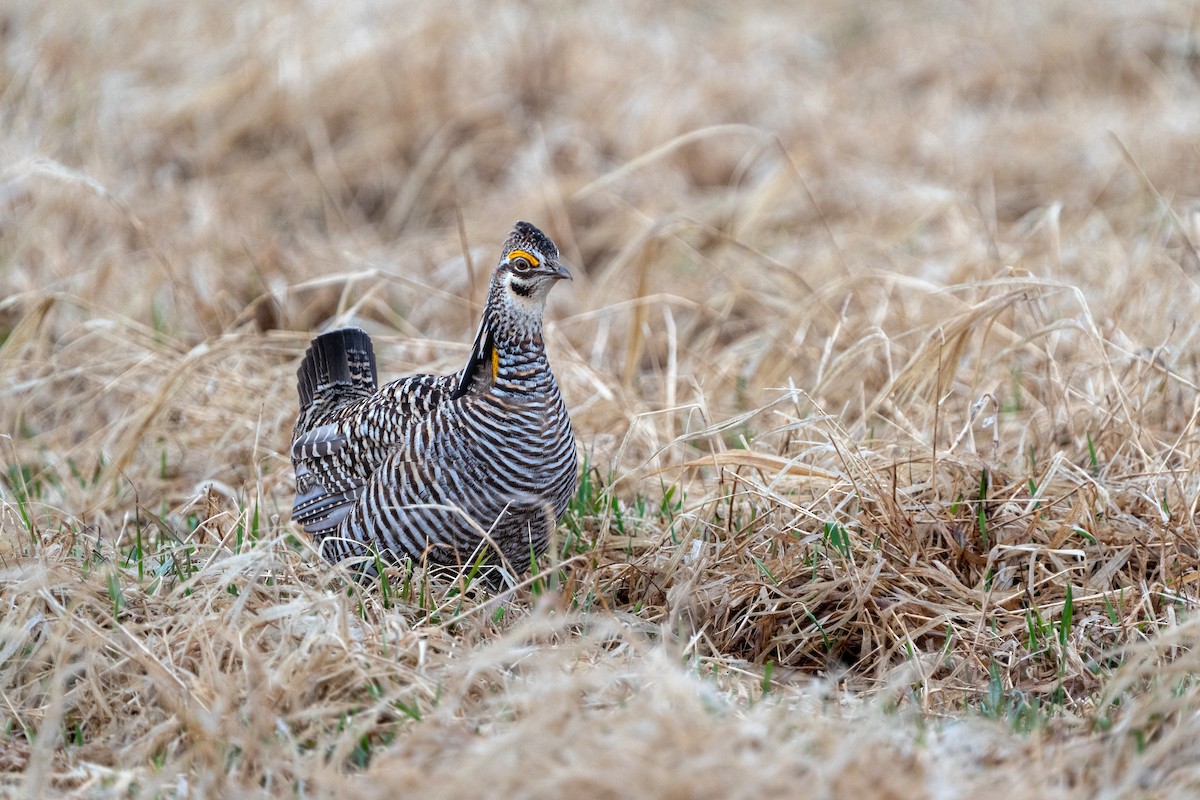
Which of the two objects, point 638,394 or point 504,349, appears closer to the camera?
point 504,349

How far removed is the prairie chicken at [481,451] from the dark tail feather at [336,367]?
37 centimetres

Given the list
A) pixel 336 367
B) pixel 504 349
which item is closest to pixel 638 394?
pixel 336 367

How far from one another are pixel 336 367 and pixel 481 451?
82 centimetres

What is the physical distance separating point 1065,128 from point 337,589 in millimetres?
5526

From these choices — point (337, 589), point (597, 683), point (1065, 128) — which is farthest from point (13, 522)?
point (1065, 128)

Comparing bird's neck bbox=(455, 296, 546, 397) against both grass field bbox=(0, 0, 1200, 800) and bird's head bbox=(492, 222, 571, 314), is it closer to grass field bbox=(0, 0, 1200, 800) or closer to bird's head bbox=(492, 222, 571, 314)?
bird's head bbox=(492, 222, 571, 314)

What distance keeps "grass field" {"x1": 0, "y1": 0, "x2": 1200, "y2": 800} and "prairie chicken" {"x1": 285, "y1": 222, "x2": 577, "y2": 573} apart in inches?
5.5

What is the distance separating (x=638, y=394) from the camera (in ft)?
15.7

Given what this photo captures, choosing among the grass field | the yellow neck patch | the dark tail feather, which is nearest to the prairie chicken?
the yellow neck patch

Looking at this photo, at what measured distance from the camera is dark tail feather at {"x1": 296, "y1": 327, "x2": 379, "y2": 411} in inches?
149

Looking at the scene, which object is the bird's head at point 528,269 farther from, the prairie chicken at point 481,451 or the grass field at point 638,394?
the grass field at point 638,394

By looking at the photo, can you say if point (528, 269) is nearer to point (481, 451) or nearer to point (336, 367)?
point (481, 451)

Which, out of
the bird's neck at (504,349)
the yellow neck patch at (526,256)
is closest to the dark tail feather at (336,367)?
the bird's neck at (504,349)

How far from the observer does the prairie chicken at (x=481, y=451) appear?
3174 mm
